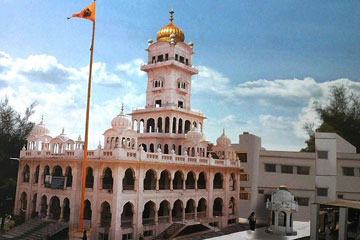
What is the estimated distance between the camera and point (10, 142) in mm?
48656

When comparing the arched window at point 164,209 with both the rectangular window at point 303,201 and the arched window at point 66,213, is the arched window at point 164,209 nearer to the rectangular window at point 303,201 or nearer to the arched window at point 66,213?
the arched window at point 66,213

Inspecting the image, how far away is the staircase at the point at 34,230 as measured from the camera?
32000mm

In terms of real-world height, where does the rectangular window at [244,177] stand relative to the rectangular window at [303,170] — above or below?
below

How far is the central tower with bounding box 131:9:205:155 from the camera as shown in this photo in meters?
41.3

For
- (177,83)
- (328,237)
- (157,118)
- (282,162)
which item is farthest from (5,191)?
(328,237)

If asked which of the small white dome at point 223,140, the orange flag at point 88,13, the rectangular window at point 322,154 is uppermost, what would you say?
the orange flag at point 88,13

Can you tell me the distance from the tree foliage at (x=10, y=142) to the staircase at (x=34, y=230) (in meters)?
12.7

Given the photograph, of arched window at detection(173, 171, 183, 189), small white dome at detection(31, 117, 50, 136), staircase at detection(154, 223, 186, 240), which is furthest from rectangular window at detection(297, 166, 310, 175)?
small white dome at detection(31, 117, 50, 136)

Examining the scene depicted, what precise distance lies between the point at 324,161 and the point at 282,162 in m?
4.63

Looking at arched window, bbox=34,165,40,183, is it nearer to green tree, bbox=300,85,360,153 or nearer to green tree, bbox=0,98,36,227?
green tree, bbox=0,98,36,227

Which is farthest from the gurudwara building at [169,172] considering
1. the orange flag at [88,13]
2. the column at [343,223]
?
the orange flag at [88,13]

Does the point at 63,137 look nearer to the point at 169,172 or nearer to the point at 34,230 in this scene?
the point at 34,230

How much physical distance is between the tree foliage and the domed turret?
2000 centimetres

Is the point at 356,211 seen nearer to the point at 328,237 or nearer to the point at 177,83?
the point at 328,237
